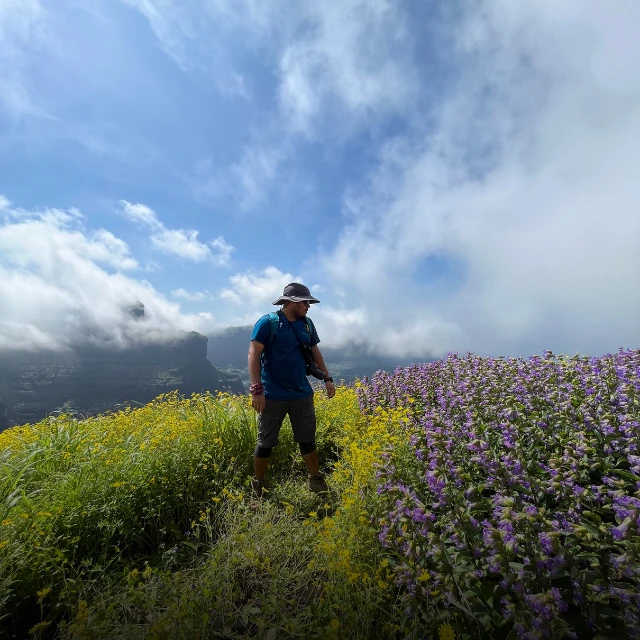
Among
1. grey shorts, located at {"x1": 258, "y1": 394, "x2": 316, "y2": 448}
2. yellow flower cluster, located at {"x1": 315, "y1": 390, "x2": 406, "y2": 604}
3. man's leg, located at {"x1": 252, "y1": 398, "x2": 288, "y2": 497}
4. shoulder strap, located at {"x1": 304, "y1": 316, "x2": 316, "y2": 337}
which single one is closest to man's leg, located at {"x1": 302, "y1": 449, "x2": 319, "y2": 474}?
grey shorts, located at {"x1": 258, "y1": 394, "x2": 316, "y2": 448}

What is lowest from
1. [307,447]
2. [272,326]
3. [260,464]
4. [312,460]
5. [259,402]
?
[260,464]

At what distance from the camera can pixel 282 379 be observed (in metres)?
4.55

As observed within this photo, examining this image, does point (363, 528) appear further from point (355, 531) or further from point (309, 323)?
point (309, 323)

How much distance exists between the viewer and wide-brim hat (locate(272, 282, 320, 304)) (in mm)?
4602

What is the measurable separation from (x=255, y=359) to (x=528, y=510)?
3239 millimetres

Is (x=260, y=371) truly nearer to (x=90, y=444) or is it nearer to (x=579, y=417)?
(x=90, y=444)

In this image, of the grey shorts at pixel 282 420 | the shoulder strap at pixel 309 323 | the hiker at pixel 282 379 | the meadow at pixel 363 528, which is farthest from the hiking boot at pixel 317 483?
the shoulder strap at pixel 309 323

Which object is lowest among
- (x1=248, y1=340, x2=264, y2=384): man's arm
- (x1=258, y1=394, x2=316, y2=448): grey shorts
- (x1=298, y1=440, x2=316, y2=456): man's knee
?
(x1=298, y1=440, x2=316, y2=456): man's knee

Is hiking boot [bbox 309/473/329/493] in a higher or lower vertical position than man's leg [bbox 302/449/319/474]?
lower


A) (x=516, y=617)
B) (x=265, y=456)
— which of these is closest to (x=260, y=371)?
(x=265, y=456)

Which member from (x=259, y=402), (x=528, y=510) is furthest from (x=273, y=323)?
(x=528, y=510)

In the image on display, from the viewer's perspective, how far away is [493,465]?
8.20 ft

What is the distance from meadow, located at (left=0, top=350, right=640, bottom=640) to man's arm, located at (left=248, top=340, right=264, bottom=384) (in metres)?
1.36

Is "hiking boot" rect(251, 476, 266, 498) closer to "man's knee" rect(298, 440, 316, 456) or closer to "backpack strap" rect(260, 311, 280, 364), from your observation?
"man's knee" rect(298, 440, 316, 456)
